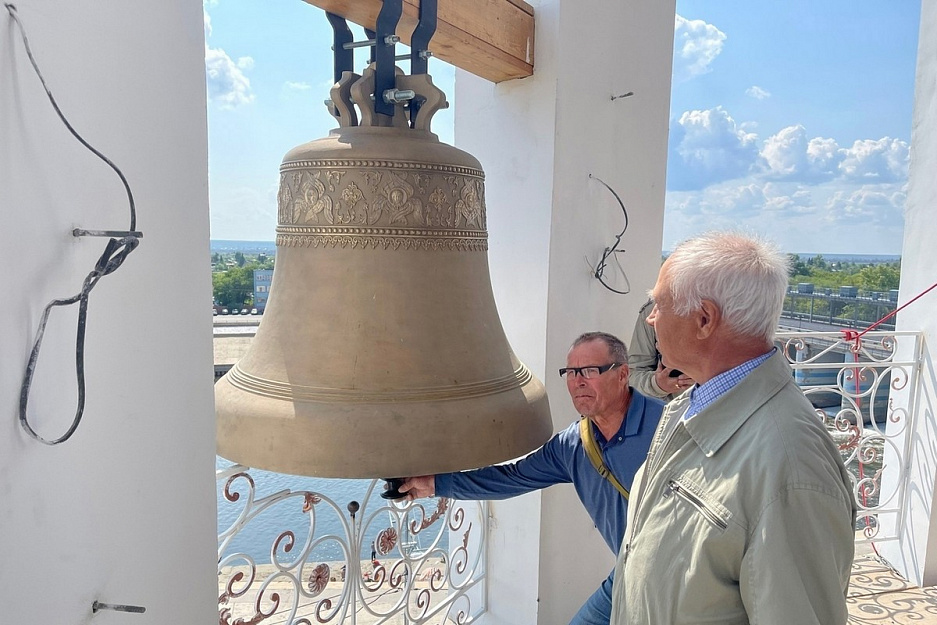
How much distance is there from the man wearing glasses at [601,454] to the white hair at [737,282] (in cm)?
61

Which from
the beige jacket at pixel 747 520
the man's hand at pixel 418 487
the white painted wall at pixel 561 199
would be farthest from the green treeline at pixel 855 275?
the beige jacket at pixel 747 520

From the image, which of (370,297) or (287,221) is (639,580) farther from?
(287,221)

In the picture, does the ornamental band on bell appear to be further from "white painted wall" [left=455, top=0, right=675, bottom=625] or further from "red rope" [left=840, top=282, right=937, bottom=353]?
"red rope" [left=840, top=282, right=937, bottom=353]

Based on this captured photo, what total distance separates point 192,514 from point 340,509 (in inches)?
28.5

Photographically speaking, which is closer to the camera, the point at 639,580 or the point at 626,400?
the point at 639,580

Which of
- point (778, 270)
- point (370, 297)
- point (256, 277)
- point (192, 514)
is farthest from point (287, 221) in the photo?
point (778, 270)

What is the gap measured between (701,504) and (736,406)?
153 mm

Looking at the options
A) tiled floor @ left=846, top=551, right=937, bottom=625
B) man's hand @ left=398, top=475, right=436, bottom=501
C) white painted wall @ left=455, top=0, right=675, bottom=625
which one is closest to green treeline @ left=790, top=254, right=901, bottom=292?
tiled floor @ left=846, top=551, right=937, bottom=625

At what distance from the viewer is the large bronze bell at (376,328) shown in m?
0.94

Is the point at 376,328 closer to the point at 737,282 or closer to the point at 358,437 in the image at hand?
the point at 358,437

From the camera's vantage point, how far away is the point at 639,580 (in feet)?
3.27

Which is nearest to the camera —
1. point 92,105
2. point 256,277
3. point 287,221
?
point 92,105

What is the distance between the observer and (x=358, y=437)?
0.92 meters

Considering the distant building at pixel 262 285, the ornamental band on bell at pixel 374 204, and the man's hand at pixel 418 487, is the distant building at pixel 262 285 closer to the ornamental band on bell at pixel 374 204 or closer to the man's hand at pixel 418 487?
the ornamental band on bell at pixel 374 204
